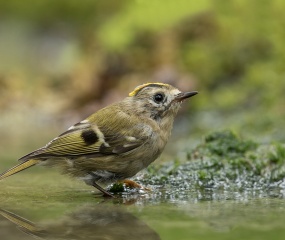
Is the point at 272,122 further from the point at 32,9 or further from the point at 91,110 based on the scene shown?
the point at 32,9

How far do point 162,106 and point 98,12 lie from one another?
8289mm

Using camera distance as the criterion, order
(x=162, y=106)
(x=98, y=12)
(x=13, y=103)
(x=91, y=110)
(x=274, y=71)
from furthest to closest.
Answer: (x=98, y=12)
(x=13, y=103)
(x=91, y=110)
(x=274, y=71)
(x=162, y=106)

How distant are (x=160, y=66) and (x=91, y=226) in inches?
281

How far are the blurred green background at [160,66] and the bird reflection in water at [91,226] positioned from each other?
3.14 m

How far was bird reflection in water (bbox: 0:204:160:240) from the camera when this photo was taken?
2.91m

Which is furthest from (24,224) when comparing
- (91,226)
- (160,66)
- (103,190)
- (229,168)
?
(160,66)

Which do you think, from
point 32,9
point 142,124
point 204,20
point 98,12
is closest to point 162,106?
point 142,124

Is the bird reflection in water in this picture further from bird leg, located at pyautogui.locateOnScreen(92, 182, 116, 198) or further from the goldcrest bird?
the goldcrest bird

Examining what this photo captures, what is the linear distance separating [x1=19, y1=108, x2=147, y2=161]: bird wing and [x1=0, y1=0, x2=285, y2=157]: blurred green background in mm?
2211

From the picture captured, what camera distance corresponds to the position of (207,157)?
4809 mm

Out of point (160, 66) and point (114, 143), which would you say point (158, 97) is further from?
point (160, 66)

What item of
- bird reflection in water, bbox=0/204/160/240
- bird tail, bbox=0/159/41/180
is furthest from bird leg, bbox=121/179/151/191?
bird reflection in water, bbox=0/204/160/240

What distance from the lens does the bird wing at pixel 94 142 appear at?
4277 mm

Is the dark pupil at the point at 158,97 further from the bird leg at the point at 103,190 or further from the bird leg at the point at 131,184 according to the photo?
the bird leg at the point at 103,190
